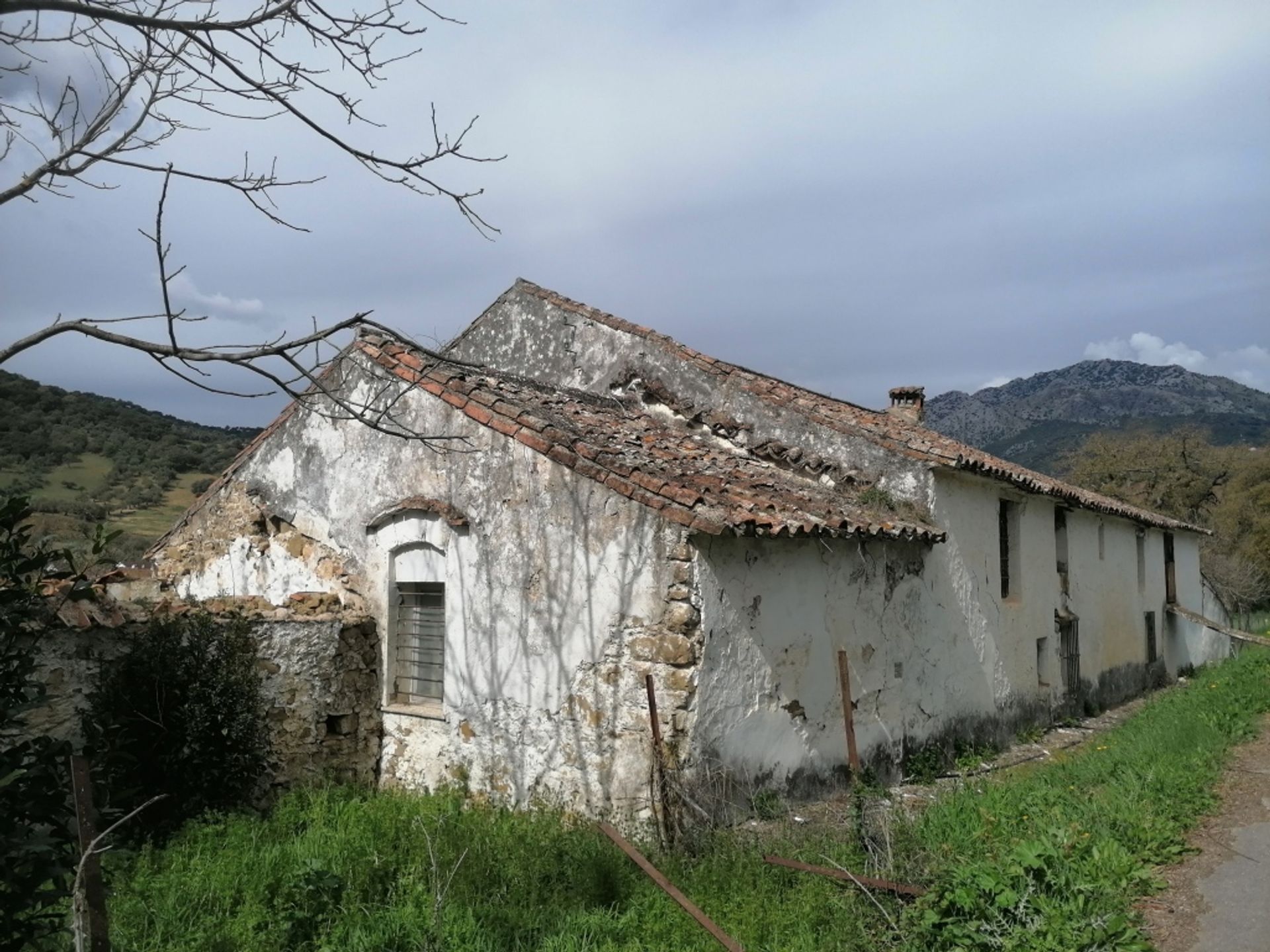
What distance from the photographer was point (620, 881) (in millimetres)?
6293

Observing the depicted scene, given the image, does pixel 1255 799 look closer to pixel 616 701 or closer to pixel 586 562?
pixel 616 701

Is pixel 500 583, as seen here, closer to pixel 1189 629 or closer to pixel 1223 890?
pixel 1223 890

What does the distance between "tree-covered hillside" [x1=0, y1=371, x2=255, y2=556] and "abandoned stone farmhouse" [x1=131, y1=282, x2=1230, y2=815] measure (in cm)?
1119

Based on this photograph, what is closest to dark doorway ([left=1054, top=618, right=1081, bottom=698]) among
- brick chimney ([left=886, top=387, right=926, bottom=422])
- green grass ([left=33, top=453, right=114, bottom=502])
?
brick chimney ([left=886, top=387, right=926, bottom=422])

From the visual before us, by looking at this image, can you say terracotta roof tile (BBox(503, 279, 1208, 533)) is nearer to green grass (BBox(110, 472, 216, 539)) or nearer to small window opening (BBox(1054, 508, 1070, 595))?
small window opening (BBox(1054, 508, 1070, 595))

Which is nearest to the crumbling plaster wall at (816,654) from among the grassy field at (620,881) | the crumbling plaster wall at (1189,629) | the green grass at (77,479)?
the grassy field at (620,881)

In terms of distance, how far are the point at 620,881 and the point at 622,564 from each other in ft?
7.90

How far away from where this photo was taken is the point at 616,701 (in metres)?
7.58

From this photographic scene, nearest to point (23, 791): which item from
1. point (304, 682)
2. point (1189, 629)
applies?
point (304, 682)

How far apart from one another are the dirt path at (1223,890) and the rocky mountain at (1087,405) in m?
120

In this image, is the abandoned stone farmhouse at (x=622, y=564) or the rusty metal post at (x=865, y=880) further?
the abandoned stone farmhouse at (x=622, y=564)

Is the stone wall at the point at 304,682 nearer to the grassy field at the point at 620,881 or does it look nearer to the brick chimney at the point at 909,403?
the grassy field at the point at 620,881

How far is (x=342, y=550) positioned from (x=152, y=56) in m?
5.51

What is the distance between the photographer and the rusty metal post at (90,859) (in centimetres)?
391
